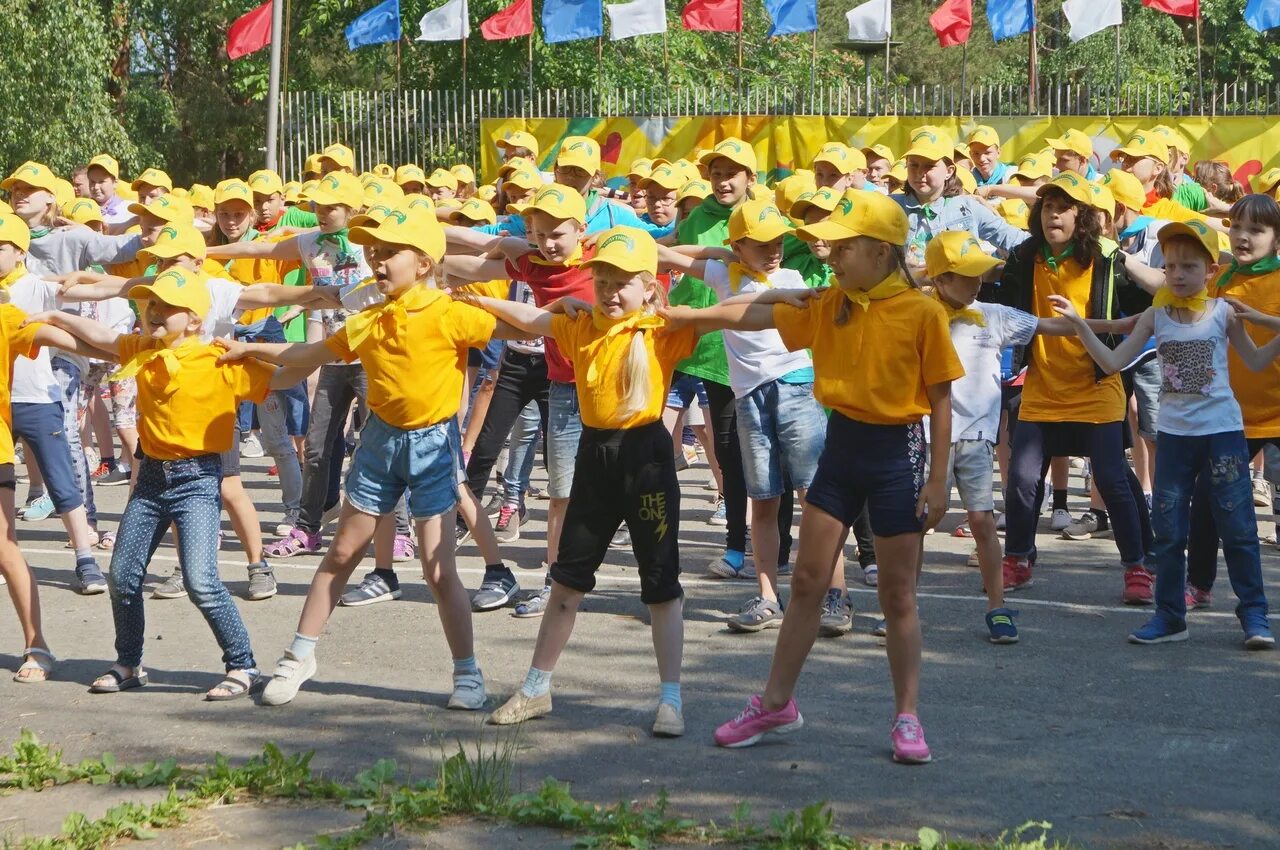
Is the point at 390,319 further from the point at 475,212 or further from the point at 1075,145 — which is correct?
the point at 1075,145

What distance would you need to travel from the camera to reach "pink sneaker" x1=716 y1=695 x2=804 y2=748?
17.8 feet

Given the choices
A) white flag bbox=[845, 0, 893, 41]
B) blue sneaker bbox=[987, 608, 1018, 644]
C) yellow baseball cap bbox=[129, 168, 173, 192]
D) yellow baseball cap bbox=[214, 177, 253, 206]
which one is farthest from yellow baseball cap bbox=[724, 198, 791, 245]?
white flag bbox=[845, 0, 893, 41]

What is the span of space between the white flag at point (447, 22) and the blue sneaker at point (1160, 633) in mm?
18754

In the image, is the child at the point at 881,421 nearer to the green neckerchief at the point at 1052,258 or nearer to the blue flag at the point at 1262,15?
the green neckerchief at the point at 1052,258

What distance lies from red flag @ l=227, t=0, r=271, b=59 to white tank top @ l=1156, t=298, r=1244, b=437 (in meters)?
20.1

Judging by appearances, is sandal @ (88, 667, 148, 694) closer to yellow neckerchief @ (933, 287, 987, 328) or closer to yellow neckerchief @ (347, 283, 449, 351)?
yellow neckerchief @ (347, 283, 449, 351)

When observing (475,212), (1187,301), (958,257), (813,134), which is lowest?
(1187,301)

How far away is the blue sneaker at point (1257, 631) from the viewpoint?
21.7 ft

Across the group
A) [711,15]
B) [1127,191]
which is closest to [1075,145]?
[1127,191]

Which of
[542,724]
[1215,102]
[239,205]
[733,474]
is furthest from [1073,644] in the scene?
Result: [1215,102]

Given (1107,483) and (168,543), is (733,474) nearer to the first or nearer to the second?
(1107,483)

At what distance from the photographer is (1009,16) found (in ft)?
72.0

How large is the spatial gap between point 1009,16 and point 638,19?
512 cm

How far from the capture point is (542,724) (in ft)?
18.8
